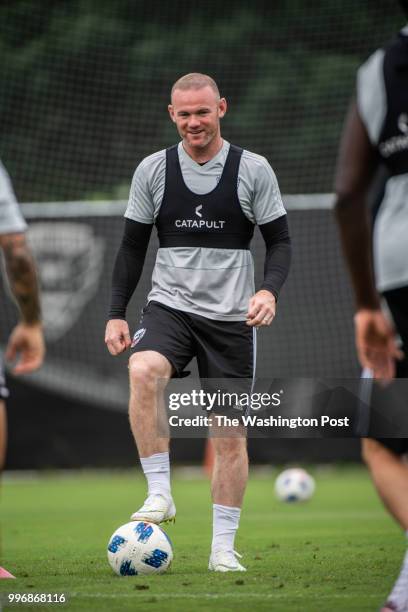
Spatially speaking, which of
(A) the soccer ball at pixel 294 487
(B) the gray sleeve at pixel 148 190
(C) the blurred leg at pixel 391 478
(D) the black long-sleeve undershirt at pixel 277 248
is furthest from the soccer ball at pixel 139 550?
(A) the soccer ball at pixel 294 487

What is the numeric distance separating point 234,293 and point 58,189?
12.3m

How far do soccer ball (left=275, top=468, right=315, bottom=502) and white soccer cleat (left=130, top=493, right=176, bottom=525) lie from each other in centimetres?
541

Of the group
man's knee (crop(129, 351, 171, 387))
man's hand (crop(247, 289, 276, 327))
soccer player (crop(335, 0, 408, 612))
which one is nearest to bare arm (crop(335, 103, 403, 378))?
soccer player (crop(335, 0, 408, 612))

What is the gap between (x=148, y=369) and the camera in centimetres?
573

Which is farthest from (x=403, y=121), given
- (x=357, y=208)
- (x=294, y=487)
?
(x=294, y=487)

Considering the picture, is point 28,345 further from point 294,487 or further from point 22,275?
point 294,487

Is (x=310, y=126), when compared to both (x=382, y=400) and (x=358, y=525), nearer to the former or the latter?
(x=358, y=525)

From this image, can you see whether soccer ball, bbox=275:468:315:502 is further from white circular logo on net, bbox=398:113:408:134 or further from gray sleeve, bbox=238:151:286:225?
white circular logo on net, bbox=398:113:408:134

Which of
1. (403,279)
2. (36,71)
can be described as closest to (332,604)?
(403,279)

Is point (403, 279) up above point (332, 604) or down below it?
above

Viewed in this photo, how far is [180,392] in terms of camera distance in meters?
6.10

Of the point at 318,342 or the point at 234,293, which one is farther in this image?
the point at 318,342

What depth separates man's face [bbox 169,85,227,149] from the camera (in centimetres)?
605

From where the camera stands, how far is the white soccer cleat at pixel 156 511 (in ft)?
18.7
